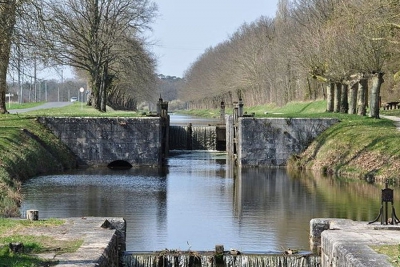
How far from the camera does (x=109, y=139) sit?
45219 millimetres

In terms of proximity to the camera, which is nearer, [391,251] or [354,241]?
[391,251]

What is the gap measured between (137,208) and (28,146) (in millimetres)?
12309

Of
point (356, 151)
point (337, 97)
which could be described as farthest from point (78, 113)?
point (356, 151)

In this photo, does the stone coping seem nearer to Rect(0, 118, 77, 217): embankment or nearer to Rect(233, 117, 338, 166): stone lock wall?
Rect(0, 118, 77, 217): embankment

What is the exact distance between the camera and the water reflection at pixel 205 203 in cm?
2291

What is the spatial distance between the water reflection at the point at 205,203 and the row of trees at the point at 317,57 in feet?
28.6

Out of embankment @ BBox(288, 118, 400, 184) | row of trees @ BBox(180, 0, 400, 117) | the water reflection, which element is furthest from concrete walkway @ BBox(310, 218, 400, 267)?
row of trees @ BBox(180, 0, 400, 117)

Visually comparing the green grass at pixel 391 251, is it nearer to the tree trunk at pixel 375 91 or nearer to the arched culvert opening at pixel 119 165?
the arched culvert opening at pixel 119 165

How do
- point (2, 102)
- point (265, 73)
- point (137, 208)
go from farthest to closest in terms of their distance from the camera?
point (265, 73), point (2, 102), point (137, 208)

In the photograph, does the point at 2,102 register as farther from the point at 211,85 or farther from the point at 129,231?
the point at 211,85

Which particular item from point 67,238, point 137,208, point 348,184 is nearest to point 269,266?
point 67,238

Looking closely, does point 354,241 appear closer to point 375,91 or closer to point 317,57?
point 375,91

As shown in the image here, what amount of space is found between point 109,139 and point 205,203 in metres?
16.2

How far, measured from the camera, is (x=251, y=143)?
45.8m
